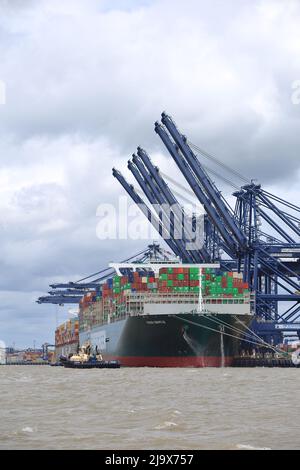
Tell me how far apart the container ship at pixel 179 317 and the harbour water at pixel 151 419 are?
48.8 m

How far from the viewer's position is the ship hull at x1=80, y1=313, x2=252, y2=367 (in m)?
104

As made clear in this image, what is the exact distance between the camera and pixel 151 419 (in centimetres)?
3616

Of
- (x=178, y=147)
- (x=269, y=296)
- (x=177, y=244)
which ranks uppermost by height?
(x=178, y=147)

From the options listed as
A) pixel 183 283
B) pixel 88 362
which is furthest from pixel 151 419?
pixel 88 362

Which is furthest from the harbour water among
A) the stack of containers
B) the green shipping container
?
the green shipping container

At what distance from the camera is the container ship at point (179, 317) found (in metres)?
105

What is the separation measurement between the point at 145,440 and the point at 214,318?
3039 inches

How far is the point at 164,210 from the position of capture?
5305 inches

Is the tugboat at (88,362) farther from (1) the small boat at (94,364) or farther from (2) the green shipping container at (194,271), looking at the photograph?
(2) the green shipping container at (194,271)

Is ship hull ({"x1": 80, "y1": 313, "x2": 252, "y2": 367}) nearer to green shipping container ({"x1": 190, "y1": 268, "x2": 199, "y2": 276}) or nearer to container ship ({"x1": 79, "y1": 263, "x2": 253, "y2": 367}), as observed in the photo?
container ship ({"x1": 79, "y1": 263, "x2": 253, "y2": 367})

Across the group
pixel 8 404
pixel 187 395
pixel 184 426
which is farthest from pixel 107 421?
pixel 187 395

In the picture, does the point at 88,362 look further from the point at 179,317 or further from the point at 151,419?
the point at 151,419

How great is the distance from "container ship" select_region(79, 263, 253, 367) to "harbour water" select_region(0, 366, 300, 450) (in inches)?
1922

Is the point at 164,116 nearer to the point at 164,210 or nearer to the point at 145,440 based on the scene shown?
the point at 164,210
